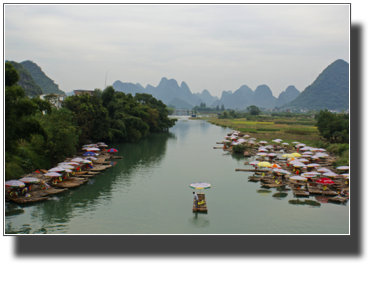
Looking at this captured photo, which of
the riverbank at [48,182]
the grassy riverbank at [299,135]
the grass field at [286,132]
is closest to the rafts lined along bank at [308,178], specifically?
the grassy riverbank at [299,135]

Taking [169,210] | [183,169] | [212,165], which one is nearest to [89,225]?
[169,210]

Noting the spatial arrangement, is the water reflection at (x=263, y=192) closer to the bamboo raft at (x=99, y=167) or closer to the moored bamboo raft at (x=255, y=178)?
the moored bamboo raft at (x=255, y=178)

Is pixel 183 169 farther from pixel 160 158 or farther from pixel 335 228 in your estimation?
pixel 335 228

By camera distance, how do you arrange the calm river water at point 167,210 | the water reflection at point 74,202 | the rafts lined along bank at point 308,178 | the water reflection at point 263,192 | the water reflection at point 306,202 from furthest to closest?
the water reflection at point 263,192, the rafts lined along bank at point 308,178, the water reflection at point 306,202, the calm river water at point 167,210, the water reflection at point 74,202

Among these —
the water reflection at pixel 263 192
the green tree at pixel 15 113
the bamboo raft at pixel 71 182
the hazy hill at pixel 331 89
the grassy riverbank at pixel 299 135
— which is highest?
the hazy hill at pixel 331 89

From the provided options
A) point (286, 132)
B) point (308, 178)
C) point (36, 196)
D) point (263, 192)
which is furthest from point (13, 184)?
point (286, 132)

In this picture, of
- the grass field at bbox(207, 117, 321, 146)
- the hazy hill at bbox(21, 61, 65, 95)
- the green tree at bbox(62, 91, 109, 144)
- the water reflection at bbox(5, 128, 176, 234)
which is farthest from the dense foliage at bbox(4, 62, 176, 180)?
the hazy hill at bbox(21, 61, 65, 95)
